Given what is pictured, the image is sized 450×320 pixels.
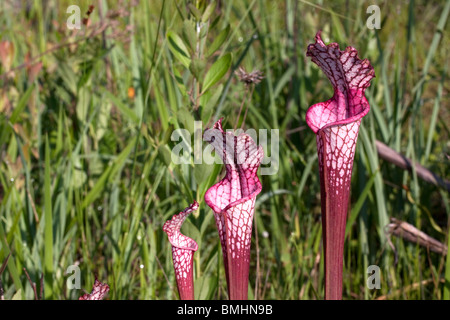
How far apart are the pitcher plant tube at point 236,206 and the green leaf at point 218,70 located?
1.06 ft

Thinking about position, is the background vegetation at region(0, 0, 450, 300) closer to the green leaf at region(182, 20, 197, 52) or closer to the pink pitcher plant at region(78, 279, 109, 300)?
the green leaf at region(182, 20, 197, 52)

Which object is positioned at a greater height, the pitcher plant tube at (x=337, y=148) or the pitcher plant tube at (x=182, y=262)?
the pitcher plant tube at (x=337, y=148)

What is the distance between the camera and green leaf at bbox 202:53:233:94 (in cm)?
108

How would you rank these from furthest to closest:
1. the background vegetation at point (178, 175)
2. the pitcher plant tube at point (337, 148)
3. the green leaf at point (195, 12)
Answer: the background vegetation at point (178, 175) < the green leaf at point (195, 12) < the pitcher plant tube at point (337, 148)

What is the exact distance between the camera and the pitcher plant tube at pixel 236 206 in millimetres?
773

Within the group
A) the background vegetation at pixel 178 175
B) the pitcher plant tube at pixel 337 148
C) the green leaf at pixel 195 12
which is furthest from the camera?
the background vegetation at pixel 178 175

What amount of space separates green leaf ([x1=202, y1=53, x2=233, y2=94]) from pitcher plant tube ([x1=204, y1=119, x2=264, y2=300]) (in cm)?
32

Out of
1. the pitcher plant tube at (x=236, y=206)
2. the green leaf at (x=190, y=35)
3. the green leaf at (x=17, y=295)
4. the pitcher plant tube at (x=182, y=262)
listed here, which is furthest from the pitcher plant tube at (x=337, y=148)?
the green leaf at (x=17, y=295)

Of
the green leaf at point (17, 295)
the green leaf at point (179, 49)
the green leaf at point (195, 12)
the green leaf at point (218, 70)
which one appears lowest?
the green leaf at point (17, 295)

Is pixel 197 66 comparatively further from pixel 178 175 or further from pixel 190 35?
pixel 178 175

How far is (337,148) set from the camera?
2.59 feet

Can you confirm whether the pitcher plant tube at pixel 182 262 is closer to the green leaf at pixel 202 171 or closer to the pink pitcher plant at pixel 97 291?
the pink pitcher plant at pixel 97 291

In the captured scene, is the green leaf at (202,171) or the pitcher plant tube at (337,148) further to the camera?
the green leaf at (202,171)

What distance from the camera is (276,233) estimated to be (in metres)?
1.59
